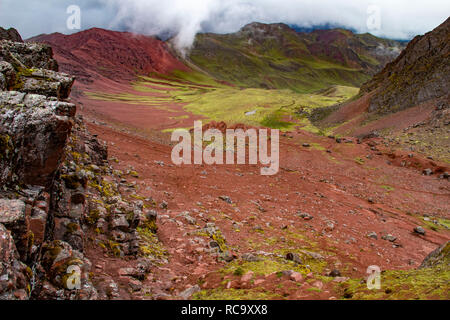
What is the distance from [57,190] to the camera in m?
6.18

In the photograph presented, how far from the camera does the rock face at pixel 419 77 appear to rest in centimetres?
3744

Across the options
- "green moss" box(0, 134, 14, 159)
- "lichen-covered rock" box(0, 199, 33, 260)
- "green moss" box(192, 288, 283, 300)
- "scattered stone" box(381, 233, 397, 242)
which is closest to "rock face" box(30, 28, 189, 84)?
"green moss" box(0, 134, 14, 159)

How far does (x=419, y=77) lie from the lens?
1598 inches

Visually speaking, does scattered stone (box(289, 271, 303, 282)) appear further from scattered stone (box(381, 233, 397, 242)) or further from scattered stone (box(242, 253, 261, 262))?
scattered stone (box(381, 233, 397, 242))

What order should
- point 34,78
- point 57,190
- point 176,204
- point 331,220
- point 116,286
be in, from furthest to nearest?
point 331,220 < point 176,204 < point 34,78 < point 57,190 < point 116,286

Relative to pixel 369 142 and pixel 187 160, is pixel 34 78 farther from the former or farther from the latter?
pixel 369 142

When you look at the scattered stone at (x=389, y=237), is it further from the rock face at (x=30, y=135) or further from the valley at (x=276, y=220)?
the rock face at (x=30, y=135)

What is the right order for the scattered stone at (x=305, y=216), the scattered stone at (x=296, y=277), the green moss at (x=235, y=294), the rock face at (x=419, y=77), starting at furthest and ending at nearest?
the rock face at (x=419, y=77)
the scattered stone at (x=305, y=216)
the scattered stone at (x=296, y=277)
the green moss at (x=235, y=294)

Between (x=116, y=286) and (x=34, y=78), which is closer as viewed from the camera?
(x=116, y=286)

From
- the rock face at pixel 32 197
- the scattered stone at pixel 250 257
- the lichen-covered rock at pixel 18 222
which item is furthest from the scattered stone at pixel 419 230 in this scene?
→ the lichen-covered rock at pixel 18 222

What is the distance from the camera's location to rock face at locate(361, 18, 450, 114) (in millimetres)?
37438

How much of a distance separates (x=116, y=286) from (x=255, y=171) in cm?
1574

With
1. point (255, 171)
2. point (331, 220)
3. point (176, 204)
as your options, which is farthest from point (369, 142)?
point (176, 204)

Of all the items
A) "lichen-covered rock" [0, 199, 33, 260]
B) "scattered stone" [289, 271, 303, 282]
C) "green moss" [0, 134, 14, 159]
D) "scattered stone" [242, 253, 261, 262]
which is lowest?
"scattered stone" [242, 253, 261, 262]
